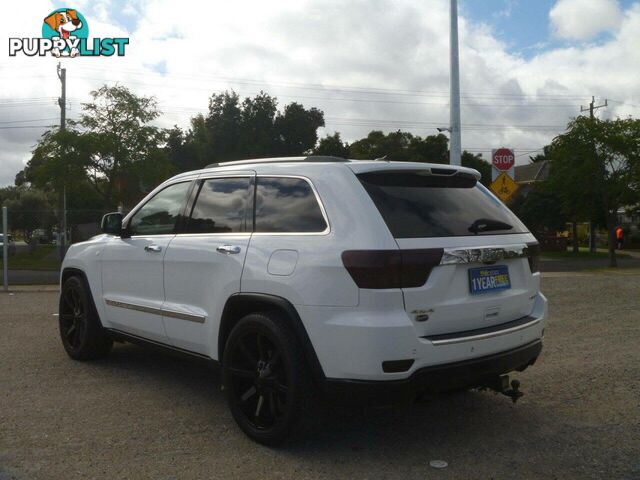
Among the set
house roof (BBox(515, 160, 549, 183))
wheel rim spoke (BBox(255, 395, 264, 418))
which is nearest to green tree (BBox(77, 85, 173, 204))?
wheel rim spoke (BBox(255, 395, 264, 418))

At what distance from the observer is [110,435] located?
13.7 feet

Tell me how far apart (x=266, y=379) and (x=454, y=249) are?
4.57ft

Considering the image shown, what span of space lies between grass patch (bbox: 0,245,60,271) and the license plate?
45.0ft

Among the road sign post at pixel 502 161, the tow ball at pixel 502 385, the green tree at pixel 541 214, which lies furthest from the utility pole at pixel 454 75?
the green tree at pixel 541 214

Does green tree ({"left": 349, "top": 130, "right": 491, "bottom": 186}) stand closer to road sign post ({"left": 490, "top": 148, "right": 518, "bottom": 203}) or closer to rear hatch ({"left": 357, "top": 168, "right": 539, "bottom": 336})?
road sign post ({"left": 490, "top": 148, "right": 518, "bottom": 203})

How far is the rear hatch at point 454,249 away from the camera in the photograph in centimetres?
358

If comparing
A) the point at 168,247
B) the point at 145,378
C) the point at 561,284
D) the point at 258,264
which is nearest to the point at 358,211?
the point at 258,264

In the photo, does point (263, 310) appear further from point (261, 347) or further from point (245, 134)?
point (245, 134)

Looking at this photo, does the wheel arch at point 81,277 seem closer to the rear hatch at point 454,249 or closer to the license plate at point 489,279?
the rear hatch at point 454,249

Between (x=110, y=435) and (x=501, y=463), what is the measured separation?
2.49 meters

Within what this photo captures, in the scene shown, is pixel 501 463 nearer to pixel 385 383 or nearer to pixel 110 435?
pixel 385 383

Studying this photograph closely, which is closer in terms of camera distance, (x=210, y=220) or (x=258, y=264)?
(x=258, y=264)

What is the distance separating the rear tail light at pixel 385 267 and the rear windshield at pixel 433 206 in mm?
160

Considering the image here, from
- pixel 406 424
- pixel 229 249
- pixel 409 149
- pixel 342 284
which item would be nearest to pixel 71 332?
pixel 229 249
